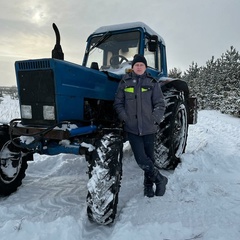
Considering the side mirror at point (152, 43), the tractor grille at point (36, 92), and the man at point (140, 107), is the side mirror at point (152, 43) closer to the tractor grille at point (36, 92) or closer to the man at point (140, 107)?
the man at point (140, 107)

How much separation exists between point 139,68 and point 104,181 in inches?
56.5

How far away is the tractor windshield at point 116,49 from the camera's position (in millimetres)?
4855

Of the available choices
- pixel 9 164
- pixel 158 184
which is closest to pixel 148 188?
pixel 158 184

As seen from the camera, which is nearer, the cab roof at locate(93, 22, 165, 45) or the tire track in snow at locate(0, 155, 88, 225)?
the tire track in snow at locate(0, 155, 88, 225)

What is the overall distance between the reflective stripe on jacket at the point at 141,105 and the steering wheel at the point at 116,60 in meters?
1.53

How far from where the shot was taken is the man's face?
343 cm

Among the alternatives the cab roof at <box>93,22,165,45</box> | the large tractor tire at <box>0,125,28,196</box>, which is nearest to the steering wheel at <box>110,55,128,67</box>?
the cab roof at <box>93,22,165,45</box>

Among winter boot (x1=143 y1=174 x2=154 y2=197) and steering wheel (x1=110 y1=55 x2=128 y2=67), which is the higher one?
steering wheel (x1=110 y1=55 x2=128 y2=67)

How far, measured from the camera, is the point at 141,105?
11.1ft

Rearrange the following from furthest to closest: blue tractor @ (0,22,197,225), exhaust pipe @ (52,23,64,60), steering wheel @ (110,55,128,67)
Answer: steering wheel @ (110,55,128,67) < exhaust pipe @ (52,23,64,60) < blue tractor @ (0,22,197,225)

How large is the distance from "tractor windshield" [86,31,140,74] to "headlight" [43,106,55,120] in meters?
1.77

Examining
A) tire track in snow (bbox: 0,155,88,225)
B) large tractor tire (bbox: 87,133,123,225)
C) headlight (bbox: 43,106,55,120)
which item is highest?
headlight (bbox: 43,106,55,120)

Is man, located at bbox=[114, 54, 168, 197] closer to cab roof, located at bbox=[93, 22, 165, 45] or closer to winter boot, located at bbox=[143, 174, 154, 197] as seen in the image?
winter boot, located at bbox=[143, 174, 154, 197]

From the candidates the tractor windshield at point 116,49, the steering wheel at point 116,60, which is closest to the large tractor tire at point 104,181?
the tractor windshield at point 116,49
